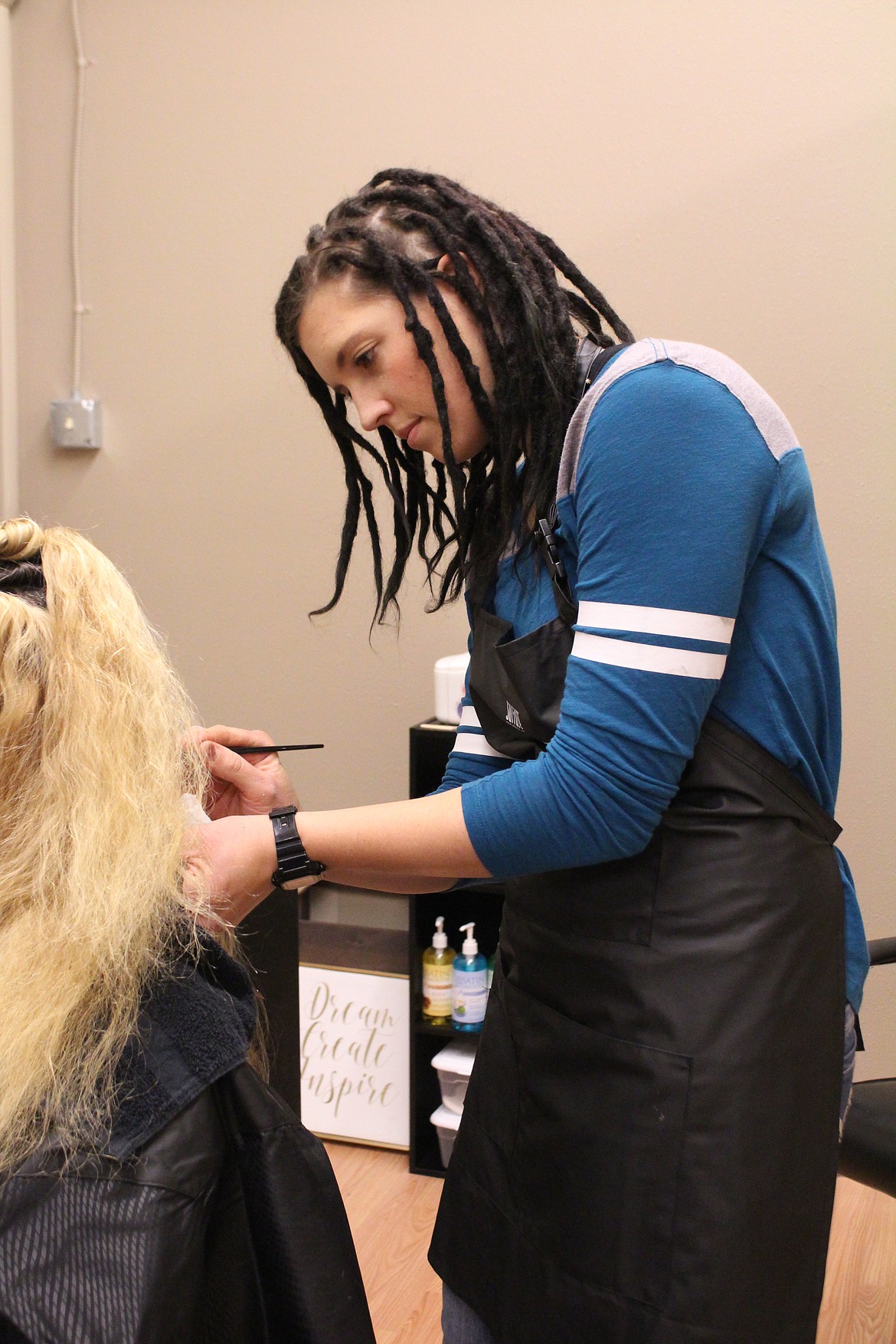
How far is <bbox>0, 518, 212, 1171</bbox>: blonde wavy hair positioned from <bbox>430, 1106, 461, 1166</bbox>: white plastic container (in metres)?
1.56

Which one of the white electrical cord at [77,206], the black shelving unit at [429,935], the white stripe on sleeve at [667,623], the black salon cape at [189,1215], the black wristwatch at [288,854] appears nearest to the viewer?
the black salon cape at [189,1215]

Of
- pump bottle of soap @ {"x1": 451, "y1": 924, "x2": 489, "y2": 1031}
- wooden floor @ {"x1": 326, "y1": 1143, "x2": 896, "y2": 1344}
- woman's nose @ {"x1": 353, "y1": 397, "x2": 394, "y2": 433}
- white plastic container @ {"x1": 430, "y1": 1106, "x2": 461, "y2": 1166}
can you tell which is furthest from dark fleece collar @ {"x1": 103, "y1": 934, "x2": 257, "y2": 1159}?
white plastic container @ {"x1": 430, "y1": 1106, "x2": 461, "y2": 1166}

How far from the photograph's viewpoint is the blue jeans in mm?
1057

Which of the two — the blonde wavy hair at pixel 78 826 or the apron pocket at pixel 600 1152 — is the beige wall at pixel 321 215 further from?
the blonde wavy hair at pixel 78 826

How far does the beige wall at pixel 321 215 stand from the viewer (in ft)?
6.73

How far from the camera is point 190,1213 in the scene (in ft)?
2.47

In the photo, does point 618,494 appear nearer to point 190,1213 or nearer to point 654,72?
point 190,1213

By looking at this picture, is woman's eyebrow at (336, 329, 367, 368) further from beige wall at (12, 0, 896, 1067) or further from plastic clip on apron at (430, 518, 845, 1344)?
beige wall at (12, 0, 896, 1067)

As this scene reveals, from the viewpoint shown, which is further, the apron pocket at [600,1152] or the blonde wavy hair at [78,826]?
the apron pocket at [600,1152]

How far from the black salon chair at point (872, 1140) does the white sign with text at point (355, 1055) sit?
41.1 inches

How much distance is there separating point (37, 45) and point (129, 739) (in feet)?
7.67

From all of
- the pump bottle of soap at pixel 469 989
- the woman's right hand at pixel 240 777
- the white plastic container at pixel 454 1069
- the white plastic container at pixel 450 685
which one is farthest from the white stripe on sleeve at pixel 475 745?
the white plastic container at pixel 454 1069

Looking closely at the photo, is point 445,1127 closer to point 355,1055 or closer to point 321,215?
point 355,1055

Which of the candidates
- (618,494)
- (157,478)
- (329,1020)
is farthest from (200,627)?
(618,494)
